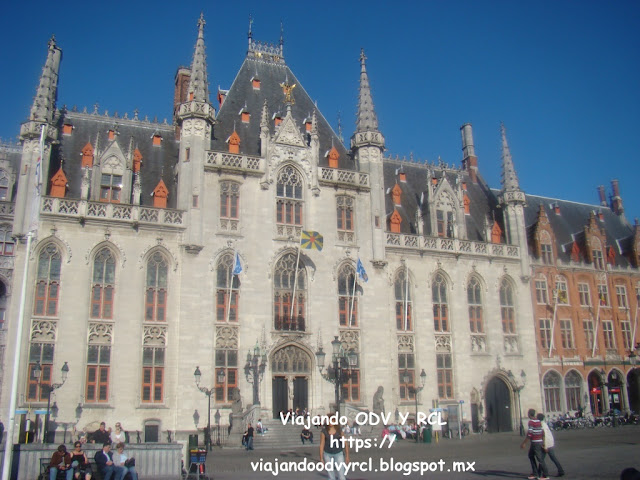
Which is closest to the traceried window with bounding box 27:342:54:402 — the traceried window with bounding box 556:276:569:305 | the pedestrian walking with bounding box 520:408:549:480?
the pedestrian walking with bounding box 520:408:549:480

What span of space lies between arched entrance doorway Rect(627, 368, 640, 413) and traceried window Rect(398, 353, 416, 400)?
2085 cm

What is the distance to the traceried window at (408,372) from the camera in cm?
4109

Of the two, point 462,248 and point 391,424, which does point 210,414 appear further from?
point 462,248

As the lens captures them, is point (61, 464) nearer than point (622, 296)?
Yes

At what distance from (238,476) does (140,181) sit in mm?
23794

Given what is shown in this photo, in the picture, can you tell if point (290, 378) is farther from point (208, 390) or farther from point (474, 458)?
point (474, 458)

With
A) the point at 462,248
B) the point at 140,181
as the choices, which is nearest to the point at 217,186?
the point at 140,181

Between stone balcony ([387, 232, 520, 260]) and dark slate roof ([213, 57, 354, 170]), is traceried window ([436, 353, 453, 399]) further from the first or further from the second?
dark slate roof ([213, 57, 354, 170])

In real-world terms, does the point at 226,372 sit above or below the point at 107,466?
above

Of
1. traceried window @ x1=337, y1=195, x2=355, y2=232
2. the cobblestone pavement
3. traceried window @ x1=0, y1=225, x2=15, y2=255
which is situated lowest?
the cobblestone pavement

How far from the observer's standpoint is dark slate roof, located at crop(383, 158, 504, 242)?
153 feet

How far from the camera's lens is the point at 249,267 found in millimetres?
38656

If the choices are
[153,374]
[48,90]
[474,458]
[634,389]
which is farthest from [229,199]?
[634,389]

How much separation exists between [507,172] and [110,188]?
30418 millimetres
